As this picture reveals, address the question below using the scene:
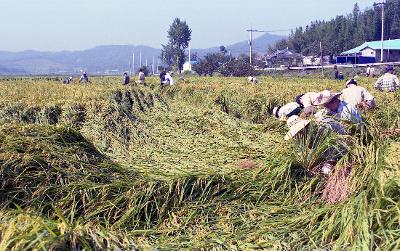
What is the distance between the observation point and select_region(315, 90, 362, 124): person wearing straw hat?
585cm

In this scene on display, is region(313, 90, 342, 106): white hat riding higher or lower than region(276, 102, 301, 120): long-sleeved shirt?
higher

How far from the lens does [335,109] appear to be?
648cm

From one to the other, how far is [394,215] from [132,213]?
2.08 m

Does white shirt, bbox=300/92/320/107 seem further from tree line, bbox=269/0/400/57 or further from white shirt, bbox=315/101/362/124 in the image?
tree line, bbox=269/0/400/57

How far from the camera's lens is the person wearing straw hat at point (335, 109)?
585 cm

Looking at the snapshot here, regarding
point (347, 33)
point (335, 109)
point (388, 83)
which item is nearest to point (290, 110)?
point (335, 109)

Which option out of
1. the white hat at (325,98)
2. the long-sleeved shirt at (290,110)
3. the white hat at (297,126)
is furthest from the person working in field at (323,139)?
the long-sleeved shirt at (290,110)

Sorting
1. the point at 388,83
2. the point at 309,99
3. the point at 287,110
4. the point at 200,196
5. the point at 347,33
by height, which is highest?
the point at 347,33

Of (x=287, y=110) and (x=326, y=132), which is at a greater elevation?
(x=287, y=110)

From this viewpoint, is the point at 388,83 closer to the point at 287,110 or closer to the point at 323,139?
the point at 287,110

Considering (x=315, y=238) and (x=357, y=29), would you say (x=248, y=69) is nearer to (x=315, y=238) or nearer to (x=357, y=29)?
(x=315, y=238)

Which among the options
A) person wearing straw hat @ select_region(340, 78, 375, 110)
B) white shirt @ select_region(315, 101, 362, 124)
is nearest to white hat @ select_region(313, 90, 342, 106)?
white shirt @ select_region(315, 101, 362, 124)

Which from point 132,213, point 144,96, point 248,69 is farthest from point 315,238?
point 248,69

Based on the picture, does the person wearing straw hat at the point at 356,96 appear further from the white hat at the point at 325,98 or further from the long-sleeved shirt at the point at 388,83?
the long-sleeved shirt at the point at 388,83
